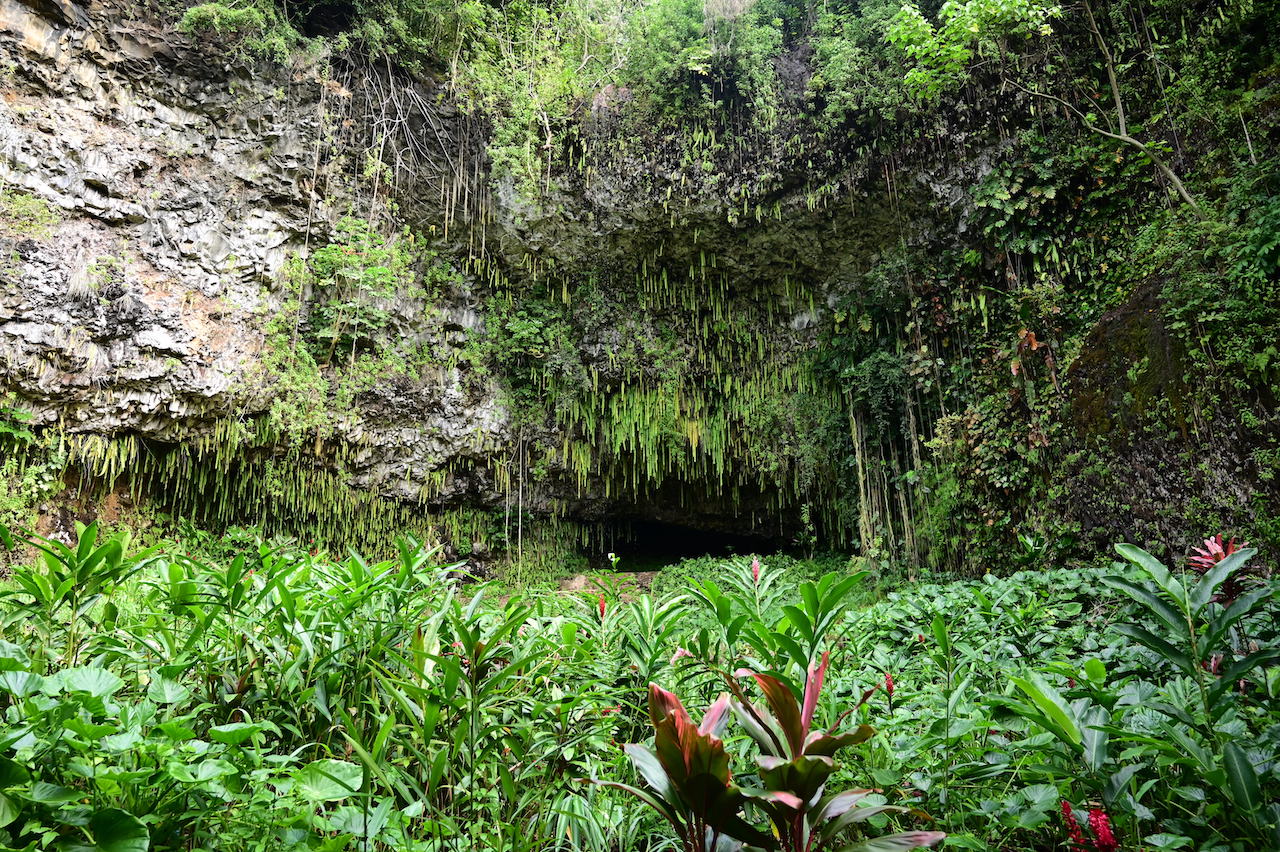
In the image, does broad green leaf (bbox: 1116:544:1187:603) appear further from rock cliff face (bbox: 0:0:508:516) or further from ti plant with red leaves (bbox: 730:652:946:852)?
rock cliff face (bbox: 0:0:508:516)

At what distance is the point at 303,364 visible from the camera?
664cm

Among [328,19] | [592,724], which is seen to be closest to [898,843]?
[592,724]

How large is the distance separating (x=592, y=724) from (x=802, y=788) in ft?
2.99

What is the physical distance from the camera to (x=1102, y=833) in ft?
3.55

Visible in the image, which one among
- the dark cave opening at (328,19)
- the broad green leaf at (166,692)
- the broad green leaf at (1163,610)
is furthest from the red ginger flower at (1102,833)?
the dark cave opening at (328,19)

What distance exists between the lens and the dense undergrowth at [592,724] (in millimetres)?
1118

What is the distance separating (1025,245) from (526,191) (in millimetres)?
5316

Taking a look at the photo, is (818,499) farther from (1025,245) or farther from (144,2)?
(144,2)

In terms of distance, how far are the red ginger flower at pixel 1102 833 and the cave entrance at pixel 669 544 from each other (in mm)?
Answer: 8526

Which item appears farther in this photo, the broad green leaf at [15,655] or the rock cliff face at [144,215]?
the rock cliff face at [144,215]

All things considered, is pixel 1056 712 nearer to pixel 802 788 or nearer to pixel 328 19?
pixel 802 788

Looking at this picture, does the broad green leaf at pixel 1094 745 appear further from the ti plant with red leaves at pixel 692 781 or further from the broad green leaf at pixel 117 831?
the broad green leaf at pixel 117 831

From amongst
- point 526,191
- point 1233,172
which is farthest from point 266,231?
point 1233,172

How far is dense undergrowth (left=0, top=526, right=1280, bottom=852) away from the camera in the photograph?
1.12 m
